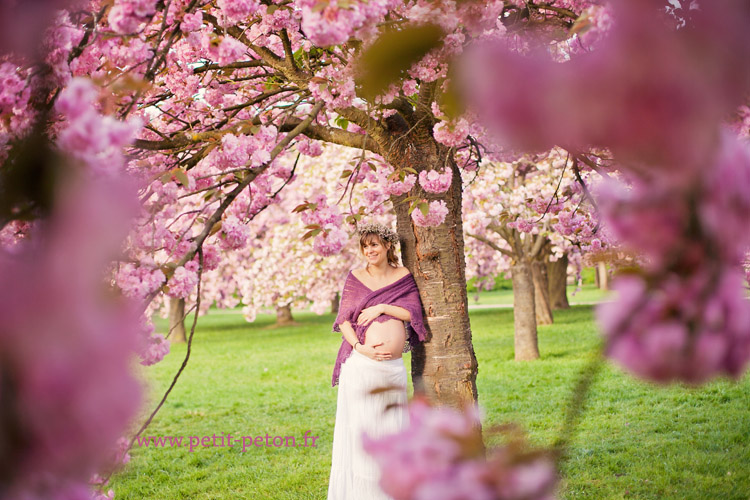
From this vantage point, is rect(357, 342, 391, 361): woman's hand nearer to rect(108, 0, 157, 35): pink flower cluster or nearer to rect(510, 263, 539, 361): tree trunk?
rect(108, 0, 157, 35): pink flower cluster

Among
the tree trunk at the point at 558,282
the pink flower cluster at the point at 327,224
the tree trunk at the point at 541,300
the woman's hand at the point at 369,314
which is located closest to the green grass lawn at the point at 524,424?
the woman's hand at the point at 369,314

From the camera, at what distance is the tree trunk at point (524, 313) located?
10453 millimetres

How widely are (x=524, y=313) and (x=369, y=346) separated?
662 centimetres

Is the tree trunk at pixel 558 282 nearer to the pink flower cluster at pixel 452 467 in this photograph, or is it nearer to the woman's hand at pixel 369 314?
the woman's hand at pixel 369 314

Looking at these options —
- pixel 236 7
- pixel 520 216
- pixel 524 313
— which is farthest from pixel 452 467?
pixel 524 313

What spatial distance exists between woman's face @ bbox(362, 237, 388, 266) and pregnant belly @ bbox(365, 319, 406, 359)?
0.47 metres

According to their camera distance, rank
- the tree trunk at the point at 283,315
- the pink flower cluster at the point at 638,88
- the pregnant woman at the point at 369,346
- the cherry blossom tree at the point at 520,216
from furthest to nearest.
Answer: the tree trunk at the point at 283,315, the cherry blossom tree at the point at 520,216, the pregnant woman at the point at 369,346, the pink flower cluster at the point at 638,88

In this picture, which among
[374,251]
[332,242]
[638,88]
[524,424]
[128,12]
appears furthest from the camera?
[374,251]

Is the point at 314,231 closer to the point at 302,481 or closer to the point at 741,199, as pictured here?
the point at 741,199

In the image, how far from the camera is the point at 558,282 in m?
20.3

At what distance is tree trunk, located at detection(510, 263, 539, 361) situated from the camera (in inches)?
412

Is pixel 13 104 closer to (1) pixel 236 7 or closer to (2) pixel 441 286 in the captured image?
(1) pixel 236 7

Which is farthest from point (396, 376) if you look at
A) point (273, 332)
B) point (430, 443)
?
point (273, 332)

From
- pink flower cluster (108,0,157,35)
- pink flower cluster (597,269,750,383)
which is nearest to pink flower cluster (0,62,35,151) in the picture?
pink flower cluster (597,269,750,383)
